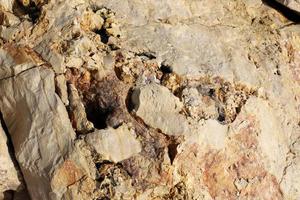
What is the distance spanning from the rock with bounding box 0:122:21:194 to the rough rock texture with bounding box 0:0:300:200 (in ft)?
0.04

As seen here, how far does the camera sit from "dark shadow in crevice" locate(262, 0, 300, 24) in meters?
8.66

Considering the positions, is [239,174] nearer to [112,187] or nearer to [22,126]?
[112,187]

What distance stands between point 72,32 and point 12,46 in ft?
2.62

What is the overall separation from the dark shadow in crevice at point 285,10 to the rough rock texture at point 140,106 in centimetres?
108

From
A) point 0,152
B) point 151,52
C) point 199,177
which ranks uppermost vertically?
point 151,52

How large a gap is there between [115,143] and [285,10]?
416cm

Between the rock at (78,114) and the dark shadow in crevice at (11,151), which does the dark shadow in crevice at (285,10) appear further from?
the dark shadow in crevice at (11,151)

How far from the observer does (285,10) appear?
28.6 ft

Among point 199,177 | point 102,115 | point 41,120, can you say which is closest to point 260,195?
point 199,177

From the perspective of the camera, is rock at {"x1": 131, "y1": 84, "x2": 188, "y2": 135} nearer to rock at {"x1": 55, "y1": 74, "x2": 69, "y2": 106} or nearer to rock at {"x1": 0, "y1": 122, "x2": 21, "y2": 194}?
rock at {"x1": 55, "y1": 74, "x2": 69, "y2": 106}

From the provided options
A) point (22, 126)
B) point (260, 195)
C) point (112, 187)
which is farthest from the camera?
point (260, 195)

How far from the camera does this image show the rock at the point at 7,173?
252 inches

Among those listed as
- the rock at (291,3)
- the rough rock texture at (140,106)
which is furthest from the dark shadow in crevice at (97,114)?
the rock at (291,3)

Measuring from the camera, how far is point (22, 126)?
252 inches
